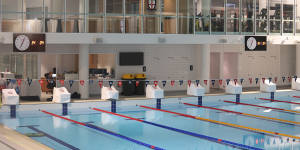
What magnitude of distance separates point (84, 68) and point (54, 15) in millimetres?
2650

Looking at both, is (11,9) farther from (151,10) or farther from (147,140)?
(147,140)

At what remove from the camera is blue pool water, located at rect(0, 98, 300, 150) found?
13094 millimetres

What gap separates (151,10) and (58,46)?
465cm

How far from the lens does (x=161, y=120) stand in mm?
17688

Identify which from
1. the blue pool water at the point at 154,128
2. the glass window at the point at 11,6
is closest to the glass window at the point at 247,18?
the blue pool water at the point at 154,128

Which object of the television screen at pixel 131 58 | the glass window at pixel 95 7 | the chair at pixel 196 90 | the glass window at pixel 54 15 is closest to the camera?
the glass window at pixel 54 15

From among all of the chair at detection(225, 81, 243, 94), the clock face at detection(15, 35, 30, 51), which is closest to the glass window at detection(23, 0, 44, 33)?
the clock face at detection(15, 35, 30, 51)

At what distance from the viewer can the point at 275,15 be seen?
26.9 m

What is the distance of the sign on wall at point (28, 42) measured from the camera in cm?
1955

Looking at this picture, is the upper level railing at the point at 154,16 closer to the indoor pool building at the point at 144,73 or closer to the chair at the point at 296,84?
the indoor pool building at the point at 144,73

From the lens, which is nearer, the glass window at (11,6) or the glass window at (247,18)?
the glass window at (11,6)

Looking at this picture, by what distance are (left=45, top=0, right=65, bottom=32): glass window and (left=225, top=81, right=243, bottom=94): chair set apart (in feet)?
26.8

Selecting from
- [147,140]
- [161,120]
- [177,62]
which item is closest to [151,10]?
[177,62]

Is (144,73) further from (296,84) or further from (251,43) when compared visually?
(296,84)
